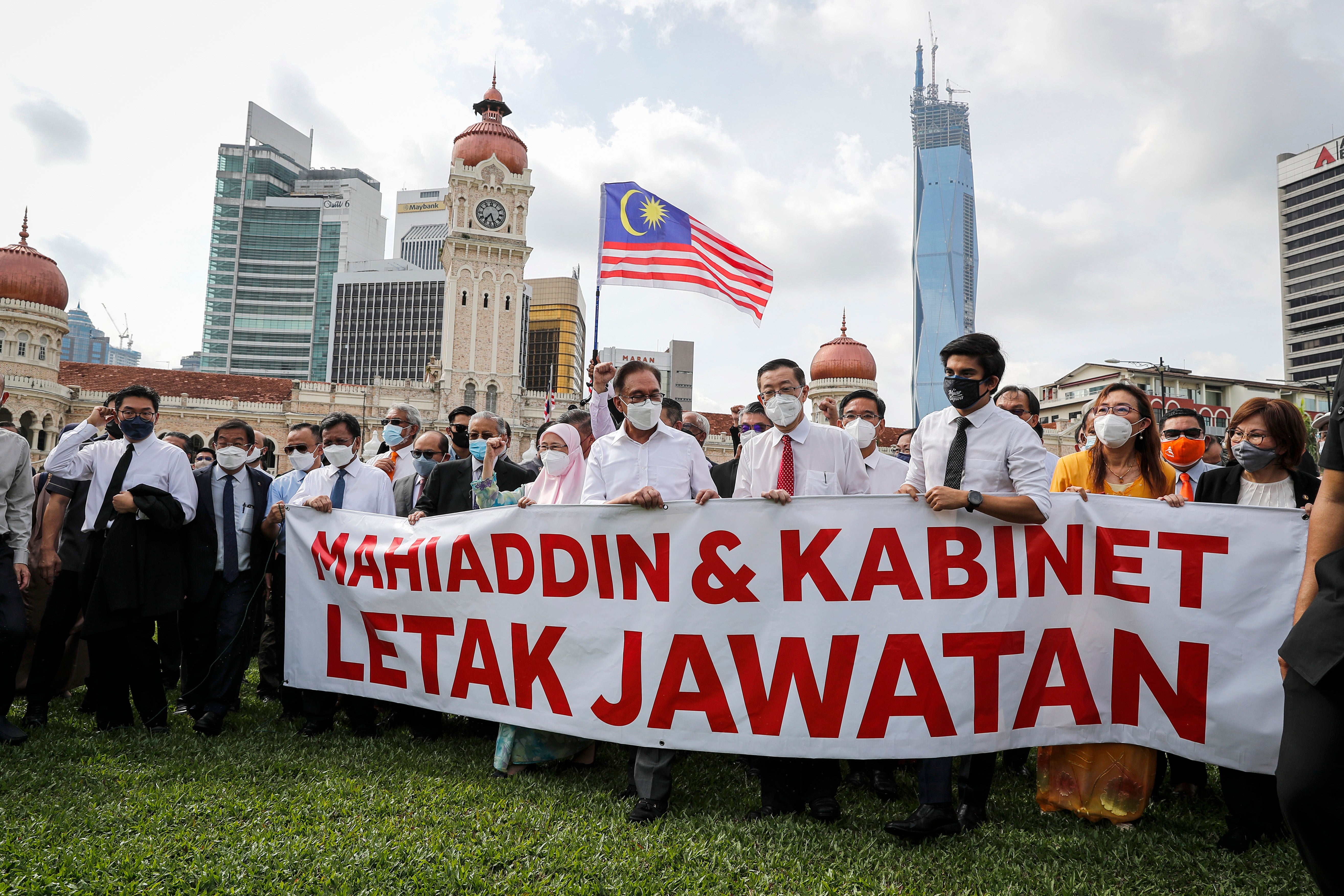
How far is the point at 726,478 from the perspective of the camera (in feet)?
19.6

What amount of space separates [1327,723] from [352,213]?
12828 cm

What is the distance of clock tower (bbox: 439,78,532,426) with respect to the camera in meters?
60.3

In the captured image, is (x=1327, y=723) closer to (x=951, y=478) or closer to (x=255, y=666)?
(x=951, y=478)

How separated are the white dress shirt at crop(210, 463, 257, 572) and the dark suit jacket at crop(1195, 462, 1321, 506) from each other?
5.75 metres

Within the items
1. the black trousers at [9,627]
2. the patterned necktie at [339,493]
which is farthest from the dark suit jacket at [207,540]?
the black trousers at [9,627]

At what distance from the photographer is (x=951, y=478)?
3725 millimetres

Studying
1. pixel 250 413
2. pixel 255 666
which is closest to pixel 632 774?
pixel 255 666

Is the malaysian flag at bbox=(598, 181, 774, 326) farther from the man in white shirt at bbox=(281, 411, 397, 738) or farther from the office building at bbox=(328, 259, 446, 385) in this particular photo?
the office building at bbox=(328, 259, 446, 385)

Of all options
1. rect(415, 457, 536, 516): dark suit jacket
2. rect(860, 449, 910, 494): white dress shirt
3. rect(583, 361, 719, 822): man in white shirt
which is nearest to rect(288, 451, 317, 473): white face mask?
rect(415, 457, 536, 516): dark suit jacket

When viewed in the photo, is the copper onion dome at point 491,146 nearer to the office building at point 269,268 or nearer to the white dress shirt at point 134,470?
the office building at point 269,268

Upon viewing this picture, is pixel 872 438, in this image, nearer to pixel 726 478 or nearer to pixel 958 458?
pixel 726 478

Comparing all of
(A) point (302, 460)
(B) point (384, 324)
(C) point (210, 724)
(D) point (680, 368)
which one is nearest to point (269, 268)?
(B) point (384, 324)

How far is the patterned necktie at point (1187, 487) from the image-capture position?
15.0 feet

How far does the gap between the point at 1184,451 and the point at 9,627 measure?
284 inches
